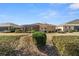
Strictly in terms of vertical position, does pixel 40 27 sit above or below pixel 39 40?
above

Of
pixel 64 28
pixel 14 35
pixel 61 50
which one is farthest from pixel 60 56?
pixel 14 35

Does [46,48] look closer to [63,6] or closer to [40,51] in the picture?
[40,51]

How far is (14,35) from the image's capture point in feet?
15.3

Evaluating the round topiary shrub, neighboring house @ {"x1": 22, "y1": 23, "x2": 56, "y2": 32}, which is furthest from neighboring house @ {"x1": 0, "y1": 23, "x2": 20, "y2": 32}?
the round topiary shrub

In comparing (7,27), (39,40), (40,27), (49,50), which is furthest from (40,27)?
(7,27)

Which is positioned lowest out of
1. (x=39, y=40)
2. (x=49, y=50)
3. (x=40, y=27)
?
(x=49, y=50)

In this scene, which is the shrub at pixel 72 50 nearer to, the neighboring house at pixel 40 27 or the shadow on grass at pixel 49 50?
the shadow on grass at pixel 49 50

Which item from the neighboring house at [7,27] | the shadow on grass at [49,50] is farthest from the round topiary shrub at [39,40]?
the neighboring house at [7,27]

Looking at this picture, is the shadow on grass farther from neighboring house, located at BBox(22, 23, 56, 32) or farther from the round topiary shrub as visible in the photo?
neighboring house, located at BBox(22, 23, 56, 32)

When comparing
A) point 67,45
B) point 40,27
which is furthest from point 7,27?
point 67,45

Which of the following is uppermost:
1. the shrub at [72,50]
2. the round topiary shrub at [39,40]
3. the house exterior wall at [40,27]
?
the house exterior wall at [40,27]

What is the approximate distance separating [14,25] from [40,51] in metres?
0.47

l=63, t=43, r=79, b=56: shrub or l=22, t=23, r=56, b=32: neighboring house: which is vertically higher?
l=22, t=23, r=56, b=32: neighboring house

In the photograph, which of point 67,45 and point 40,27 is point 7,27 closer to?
point 40,27
